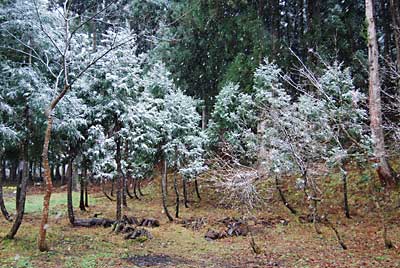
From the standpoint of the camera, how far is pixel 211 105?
20859 millimetres

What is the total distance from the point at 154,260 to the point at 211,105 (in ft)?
44.5

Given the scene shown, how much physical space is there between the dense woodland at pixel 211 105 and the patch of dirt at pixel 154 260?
1897 millimetres

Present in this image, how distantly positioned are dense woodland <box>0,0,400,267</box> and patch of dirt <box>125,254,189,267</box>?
1897 millimetres

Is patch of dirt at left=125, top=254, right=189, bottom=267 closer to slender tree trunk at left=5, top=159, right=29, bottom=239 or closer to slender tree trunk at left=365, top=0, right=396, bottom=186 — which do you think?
slender tree trunk at left=5, top=159, right=29, bottom=239

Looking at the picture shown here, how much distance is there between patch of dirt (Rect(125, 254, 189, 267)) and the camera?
776cm

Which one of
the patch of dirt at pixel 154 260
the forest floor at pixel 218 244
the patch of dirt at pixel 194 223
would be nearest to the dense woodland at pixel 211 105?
the forest floor at pixel 218 244

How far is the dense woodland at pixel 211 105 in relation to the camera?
8430 millimetres

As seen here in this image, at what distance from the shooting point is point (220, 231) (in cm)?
1185

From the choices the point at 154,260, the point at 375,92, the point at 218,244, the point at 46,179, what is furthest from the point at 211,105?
the point at 46,179

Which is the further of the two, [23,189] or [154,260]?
[23,189]

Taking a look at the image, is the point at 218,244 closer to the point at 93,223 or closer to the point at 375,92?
the point at 93,223

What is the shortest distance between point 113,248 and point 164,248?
4.25 feet

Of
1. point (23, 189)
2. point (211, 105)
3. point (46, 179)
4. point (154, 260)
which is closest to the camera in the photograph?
point (46, 179)

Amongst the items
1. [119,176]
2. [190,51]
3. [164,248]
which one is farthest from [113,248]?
[190,51]
